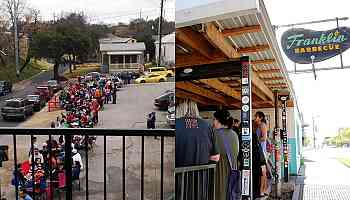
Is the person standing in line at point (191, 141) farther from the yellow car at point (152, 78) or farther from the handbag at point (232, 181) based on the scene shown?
the handbag at point (232, 181)

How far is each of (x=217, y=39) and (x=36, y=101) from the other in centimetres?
132

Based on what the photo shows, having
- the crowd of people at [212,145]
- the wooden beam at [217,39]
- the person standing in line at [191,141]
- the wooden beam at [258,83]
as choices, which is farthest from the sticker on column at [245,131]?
the wooden beam at [258,83]

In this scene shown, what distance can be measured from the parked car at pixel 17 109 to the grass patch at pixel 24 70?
8cm

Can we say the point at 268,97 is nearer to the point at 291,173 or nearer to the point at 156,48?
the point at 291,173

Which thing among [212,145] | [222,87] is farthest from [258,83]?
[212,145]

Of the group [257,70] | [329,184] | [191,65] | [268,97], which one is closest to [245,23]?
[191,65]

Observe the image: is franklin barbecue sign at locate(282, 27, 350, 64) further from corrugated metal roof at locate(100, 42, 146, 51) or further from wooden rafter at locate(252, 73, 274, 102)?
corrugated metal roof at locate(100, 42, 146, 51)

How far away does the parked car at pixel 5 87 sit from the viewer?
1653mm

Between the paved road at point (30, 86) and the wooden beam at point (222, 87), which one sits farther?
the wooden beam at point (222, 87)

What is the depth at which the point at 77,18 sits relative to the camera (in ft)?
5.19

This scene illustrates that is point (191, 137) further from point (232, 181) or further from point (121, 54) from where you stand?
point (232, 181)

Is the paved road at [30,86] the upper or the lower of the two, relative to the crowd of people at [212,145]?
upper

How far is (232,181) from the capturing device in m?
2.38

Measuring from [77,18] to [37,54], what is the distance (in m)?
0.19
